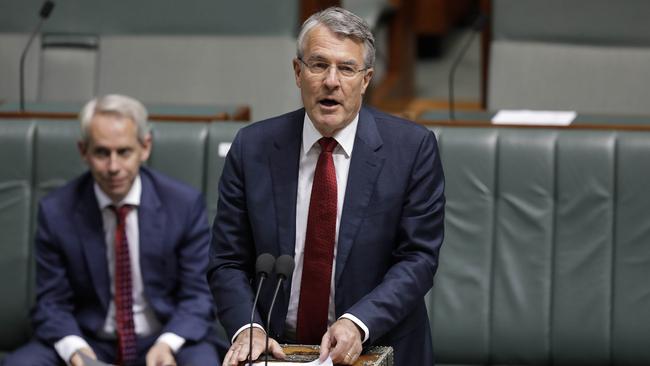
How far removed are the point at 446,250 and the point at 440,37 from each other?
3.95 m

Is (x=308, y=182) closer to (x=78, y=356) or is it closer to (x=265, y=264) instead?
(x=265, y=264)

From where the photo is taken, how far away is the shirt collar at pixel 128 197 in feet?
10.9

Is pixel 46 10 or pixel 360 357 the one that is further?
pixel 46 10

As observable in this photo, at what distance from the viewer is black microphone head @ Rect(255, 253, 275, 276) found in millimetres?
2205

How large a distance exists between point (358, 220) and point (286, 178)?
0.17m

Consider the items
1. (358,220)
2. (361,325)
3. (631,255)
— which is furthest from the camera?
(631,255)

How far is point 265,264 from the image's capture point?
221 cm

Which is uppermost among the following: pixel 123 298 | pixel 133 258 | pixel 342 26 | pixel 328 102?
pixel 342 26

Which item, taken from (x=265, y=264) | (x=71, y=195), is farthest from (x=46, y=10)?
(x=265, y=264)

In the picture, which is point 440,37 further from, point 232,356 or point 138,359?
point 232,356

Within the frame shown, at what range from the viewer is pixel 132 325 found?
10.9ft

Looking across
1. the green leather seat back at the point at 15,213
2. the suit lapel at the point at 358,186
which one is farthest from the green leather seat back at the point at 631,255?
the green leather seat back at the point at 15,213

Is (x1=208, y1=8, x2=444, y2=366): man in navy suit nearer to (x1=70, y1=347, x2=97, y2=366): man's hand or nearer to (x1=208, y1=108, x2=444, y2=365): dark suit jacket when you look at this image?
(x1=208, y1=108, x2=444, y2=365): dark suit jacket

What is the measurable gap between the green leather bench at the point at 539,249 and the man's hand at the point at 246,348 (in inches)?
58.7
